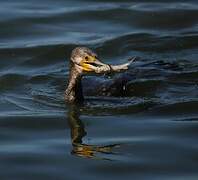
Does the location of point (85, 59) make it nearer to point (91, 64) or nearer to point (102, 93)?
point (91, 64)

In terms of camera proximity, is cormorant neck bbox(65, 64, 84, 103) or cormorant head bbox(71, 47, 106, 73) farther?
cormorant neck bbox(65, 64, 84, 103)

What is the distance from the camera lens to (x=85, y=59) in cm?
1077

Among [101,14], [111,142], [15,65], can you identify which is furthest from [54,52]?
[111,142]

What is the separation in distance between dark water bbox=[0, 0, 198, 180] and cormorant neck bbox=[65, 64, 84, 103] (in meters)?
0.14

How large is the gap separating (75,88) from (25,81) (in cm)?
133

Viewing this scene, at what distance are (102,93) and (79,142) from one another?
5.74ft

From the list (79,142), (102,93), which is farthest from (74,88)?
(79,142)

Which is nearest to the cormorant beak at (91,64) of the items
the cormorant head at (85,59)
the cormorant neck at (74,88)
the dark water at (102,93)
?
the cormorant head at (85,59)

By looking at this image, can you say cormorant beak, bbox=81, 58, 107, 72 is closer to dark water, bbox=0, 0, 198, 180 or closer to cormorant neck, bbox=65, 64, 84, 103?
cormorant neck, bbox=65, 64, 84, 103

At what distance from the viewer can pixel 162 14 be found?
52.0 ft

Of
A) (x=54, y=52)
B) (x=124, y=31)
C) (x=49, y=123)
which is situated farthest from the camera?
(x=124, y=31)

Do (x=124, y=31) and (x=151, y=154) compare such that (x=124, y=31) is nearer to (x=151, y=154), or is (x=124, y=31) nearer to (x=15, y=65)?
(x=15, y=65)

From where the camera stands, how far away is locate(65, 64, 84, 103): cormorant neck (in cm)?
1102

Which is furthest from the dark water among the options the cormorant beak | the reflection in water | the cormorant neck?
the cormorant beak
